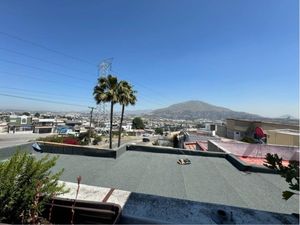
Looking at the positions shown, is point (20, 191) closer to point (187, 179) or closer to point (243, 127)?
point (187, 179)

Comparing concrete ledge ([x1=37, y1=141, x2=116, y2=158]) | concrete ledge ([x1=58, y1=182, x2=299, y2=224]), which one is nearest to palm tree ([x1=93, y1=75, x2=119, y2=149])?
concrete ledge ([x1=37, y1=141, x2=116, y2=158])

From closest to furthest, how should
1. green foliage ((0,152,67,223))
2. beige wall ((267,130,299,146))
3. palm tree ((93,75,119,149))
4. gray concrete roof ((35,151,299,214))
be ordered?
green foliage ((0,152,67,223)), gray concrete roof ((35,151,299,214)), beige wall ((267,130,299,146)), palm tree ((93,75,119,149))

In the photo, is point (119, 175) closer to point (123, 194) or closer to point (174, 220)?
point (123, 194)

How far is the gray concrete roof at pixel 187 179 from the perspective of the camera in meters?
4.61

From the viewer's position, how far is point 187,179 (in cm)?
592

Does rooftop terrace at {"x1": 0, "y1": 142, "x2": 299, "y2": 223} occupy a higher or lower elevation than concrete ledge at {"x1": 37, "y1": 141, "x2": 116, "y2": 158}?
lower

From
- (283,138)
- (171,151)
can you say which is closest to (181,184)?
(171,151)

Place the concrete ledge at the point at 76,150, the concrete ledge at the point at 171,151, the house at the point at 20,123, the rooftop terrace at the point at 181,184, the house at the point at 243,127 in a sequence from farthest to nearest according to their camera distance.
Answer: the house at the point at 20,123 → the house at the point at 243,127 → the concrete ledge at the point at 171,151 → the concrete ledge at the point at 76,150 → the rooftop terrace at the point at 181,184

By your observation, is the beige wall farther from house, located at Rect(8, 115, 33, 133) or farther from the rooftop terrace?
house, located at Rect(8, 115, 33, 133)

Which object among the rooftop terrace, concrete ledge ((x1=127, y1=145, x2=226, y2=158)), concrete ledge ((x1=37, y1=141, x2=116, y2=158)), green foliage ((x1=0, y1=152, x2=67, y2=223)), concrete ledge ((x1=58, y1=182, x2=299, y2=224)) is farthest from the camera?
concrete ledge ((x1=127, y1=145, x2=226, y2=158))

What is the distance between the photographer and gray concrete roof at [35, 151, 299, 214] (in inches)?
181

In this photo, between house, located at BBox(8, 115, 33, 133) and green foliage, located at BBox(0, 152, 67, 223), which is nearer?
green foliage, located at BBox(0, 152, 67, 223)

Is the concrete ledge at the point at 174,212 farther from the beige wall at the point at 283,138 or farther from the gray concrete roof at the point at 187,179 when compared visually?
Answer: the beige wall at the point at 283,138

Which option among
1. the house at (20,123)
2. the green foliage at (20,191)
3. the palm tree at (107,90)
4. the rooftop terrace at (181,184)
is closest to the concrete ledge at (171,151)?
the rooftop terrace at (181,184)
